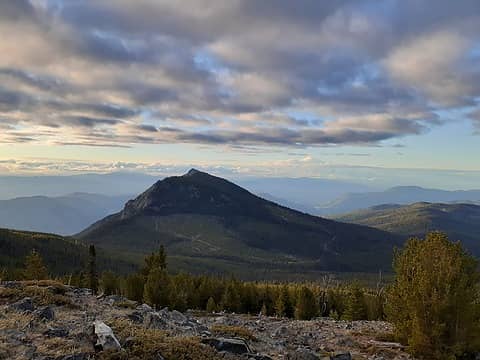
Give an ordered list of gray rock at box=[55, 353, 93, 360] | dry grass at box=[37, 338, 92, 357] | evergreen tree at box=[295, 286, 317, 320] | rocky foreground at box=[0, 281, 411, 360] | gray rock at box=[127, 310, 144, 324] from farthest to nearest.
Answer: evergreen tree at box=[295, 286, 317, 320] → gray rock at box=[127, 310, 144, 324] → rocky foreground at box=[0, 281, 411, 360] → dry grass at box=[37, 338, 92, 357] → gray rock at box=[55, 353, 93, 360]

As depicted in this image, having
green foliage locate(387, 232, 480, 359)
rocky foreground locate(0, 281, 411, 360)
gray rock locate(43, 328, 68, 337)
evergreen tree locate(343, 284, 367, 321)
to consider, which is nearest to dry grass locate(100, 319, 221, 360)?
rocky foreground locate(0, 281, 411, 360)

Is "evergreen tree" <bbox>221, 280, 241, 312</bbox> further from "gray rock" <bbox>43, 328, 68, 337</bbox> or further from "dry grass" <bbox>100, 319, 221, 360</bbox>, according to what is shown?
"dry grass" <bbox>100, 319, 221, 360</bbox>

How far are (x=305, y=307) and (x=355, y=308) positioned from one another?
819cm

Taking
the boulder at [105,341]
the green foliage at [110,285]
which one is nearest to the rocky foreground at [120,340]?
the boulder at [105,341]

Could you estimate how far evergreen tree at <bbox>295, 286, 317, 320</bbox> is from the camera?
2800 inches

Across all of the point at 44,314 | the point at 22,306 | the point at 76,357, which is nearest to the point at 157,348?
the point at 76,357

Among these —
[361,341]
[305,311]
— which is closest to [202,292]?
[305,311]

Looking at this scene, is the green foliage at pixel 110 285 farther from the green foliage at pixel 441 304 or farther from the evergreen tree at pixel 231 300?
the green foliage at pixel 441 304

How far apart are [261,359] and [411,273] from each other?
15232 millimetres

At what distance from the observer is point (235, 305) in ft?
245

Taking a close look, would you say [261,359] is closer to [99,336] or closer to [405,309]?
[99,336]

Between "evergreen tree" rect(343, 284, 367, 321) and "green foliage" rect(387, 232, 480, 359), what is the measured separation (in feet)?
139

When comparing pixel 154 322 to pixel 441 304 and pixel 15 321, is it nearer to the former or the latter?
pixel 15 321

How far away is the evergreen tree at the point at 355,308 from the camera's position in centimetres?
6969
